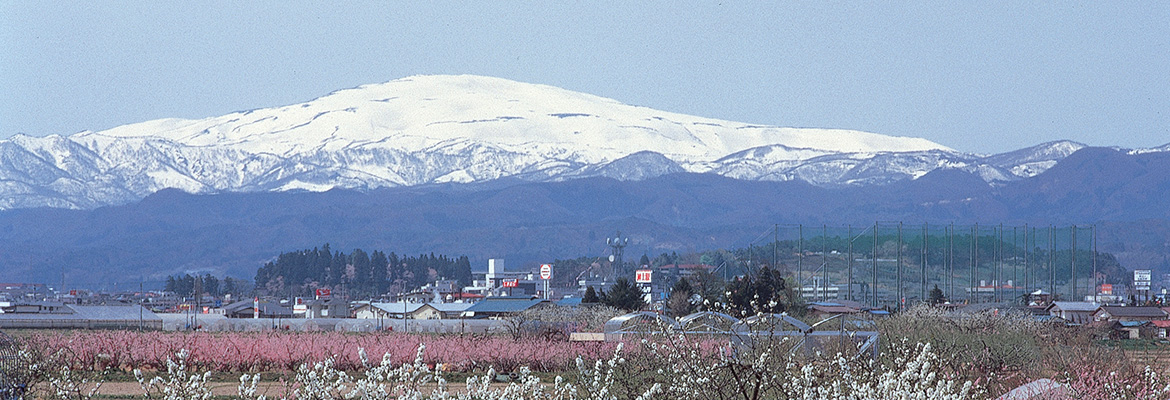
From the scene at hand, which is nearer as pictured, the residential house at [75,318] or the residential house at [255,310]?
the residential house at [75,318]

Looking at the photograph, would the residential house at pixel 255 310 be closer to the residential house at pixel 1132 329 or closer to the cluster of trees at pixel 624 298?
the cluster of trees at pixel 624 298

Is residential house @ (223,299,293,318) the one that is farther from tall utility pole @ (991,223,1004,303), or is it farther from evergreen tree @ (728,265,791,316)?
tall utility pole @ (991,223,1004,303)

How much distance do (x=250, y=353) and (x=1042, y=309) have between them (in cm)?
6416

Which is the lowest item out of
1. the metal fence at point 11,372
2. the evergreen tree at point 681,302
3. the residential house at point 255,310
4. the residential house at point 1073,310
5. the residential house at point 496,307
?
the residential house at point 255,310

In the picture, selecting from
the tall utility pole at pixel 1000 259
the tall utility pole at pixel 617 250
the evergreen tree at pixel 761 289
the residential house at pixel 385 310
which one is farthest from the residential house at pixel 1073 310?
the tall utility pole at pixel 617 250

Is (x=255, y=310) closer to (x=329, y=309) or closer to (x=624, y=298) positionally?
(x=329, y=309)

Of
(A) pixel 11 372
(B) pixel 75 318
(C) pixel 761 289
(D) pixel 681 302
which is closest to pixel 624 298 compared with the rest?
(D) pixel 681 302

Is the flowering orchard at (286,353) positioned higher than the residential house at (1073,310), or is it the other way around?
the flowering orchard at (286,353)

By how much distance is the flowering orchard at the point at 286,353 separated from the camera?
115 ft

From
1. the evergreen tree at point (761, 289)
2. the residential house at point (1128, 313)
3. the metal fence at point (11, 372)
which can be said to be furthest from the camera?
the residential house at point (1128, 313)

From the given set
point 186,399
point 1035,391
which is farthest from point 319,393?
point 1035,391

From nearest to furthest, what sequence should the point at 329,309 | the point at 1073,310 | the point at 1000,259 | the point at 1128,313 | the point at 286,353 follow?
the point at 286,353 → the point at 1128,313 → the point at 1073,310 → the point at 1000,259 → the point at 329,309

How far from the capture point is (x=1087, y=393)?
1862cm

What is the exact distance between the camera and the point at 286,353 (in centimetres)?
3553
